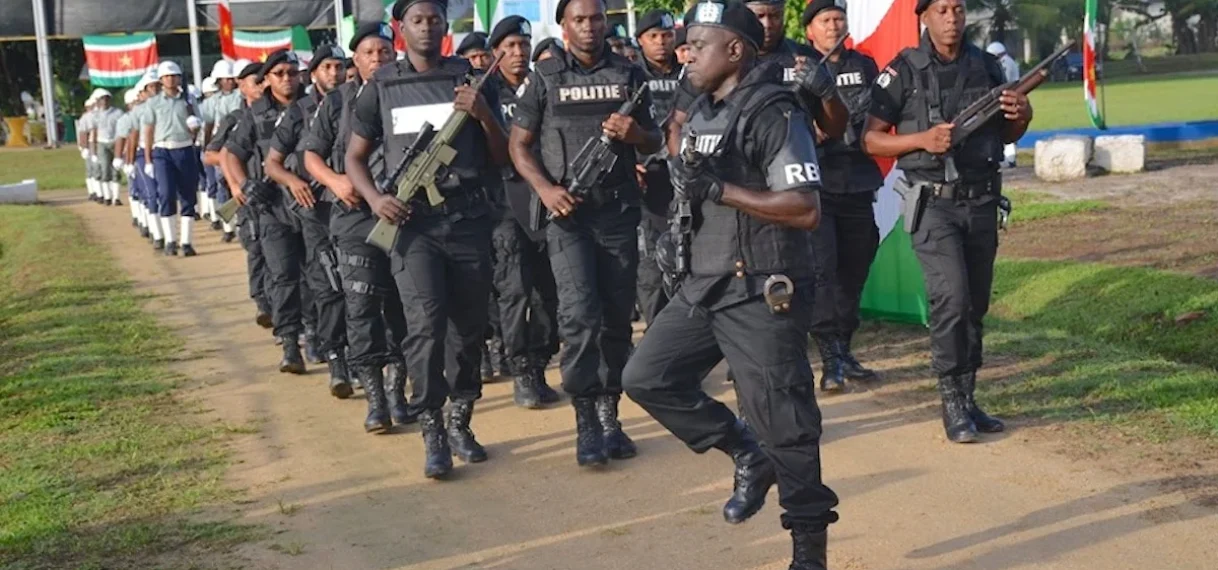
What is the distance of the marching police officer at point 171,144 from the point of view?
17.7m

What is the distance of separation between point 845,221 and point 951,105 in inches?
62.9

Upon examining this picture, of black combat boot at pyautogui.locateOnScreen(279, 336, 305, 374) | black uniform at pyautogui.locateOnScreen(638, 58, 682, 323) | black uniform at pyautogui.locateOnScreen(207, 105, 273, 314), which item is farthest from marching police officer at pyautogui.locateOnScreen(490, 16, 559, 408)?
black uniform at pyautogui.locateOnScreen(207, 105, 273, 314)

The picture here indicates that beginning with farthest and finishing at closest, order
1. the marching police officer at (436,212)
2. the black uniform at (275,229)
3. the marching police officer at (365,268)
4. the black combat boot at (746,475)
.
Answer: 1. the black uniform at (275,229)
2. the marching police officer at (365,268)
3. the marching police officer at (436,212)
4. the black combat boot at (746,475)

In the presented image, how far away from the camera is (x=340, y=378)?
32.1 ft

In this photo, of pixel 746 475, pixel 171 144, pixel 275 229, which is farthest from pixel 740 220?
pixel 171 144

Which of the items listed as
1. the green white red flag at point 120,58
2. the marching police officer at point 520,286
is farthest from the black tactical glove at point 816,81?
the green white red flag at point 120,58

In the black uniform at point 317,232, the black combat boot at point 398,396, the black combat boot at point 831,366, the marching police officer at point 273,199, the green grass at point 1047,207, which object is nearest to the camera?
the black combat boot at point 398,396

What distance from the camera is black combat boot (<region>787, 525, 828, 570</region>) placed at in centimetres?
549

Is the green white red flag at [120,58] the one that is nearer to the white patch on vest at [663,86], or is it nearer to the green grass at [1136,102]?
the green grass at [1136,102]

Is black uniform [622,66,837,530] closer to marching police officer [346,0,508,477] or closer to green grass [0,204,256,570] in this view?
marching police officer [346,0,508,477]

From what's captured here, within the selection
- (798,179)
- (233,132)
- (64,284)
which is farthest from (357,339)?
(64,284)

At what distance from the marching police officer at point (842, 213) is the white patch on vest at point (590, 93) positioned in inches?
57.7

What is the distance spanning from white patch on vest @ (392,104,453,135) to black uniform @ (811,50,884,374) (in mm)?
2264

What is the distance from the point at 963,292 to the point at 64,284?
449 inches
